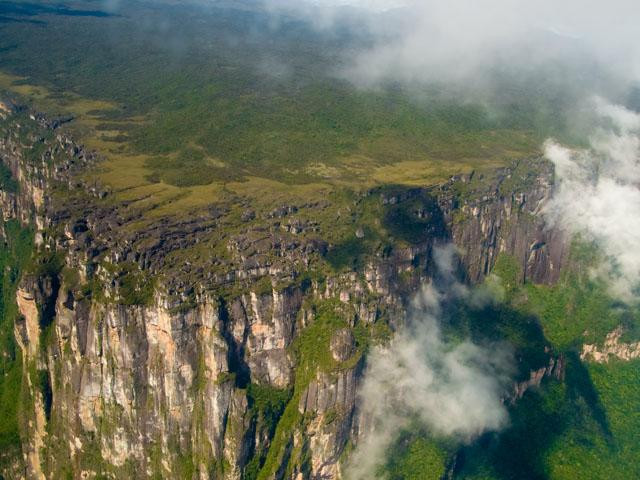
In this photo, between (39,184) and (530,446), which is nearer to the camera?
(530,446)

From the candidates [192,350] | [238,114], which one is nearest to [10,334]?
[192,350]

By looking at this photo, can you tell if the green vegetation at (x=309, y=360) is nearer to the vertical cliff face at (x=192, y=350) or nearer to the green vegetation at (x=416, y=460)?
the vertical cliff face at (x=192, y=350)

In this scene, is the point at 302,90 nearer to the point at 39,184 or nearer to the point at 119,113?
the point at 119,113

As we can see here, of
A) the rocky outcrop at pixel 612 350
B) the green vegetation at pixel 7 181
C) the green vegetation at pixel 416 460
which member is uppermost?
the green vegetation at pixel 7 181

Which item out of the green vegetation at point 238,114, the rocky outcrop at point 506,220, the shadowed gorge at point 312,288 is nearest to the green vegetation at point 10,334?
the shadowed gorge at point 312,288

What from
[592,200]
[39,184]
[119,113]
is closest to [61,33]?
[119,113]

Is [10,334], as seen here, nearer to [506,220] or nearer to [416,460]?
[416,460]

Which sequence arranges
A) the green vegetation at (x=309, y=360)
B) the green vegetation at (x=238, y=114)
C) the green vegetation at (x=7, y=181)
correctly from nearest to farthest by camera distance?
the green vegetation at (x=309, y=360) → the green vegetation at (x=238, y=114) → the green vegetation at (x=7, y=181)
